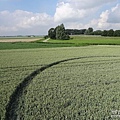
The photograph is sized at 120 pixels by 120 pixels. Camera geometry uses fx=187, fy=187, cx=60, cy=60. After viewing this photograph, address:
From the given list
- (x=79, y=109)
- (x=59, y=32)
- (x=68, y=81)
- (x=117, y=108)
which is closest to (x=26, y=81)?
(x=68, y=81)

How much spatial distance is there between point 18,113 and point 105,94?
4.12 m

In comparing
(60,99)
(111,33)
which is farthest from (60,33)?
(60,99)

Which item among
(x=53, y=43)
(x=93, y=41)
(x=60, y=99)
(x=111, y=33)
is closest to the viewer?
(x=60, y=99)

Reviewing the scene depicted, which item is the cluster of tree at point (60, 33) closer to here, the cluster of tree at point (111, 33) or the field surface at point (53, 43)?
the field surface at point (53, 43)

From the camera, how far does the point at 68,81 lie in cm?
1127

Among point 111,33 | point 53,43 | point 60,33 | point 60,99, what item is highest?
point 60,33

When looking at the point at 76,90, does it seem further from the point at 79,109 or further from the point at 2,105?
the point at 2,105

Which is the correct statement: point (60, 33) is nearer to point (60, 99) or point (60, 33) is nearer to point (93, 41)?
point (93, 41)

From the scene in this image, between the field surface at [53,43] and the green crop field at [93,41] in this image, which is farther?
the green crop field at [93,41]

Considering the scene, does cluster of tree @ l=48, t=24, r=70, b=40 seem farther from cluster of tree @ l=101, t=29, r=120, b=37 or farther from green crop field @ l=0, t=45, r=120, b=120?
green crop field @ l=0, t=45, r=120, b=120

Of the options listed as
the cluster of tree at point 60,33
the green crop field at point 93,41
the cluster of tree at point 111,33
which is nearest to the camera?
the green crop field at point 93,41

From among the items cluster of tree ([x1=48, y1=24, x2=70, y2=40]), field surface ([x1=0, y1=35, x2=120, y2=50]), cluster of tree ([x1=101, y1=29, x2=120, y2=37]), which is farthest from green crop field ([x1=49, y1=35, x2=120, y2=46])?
cluster of tree ([x1=101, y1=29, x2=120, y2=37])

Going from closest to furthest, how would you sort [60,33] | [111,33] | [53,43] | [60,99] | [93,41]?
[60,99]
[53,43]
[93,41]
[60,33]
[111,33]

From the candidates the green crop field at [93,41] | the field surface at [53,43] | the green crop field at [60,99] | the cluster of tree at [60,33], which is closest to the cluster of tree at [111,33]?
the green crop field at [93,41]
